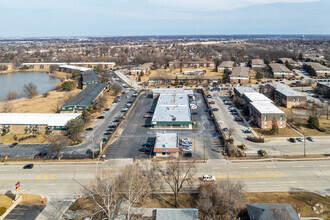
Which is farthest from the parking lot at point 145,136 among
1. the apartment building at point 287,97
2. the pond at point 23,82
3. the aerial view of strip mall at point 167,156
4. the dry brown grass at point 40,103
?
the pond at point 23,82

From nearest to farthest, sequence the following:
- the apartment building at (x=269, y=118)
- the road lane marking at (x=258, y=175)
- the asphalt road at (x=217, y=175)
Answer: the asphalt road at (x=217, y=175) < the road lane marking at (x=258, y=175) < the apartment building at (x=269, y=118)

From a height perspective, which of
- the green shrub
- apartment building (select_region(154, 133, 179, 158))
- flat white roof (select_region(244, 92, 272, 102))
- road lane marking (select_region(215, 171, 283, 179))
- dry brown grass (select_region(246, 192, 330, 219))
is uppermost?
flat white roof (select_region(244, 92, 272, 102))

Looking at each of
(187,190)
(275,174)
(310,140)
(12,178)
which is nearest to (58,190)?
(12,178)

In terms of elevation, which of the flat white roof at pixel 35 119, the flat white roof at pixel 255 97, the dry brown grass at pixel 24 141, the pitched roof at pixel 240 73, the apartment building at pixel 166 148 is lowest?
the dry brown grass at pixel 24 141

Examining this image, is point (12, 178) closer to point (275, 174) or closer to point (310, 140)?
point (275, 174)

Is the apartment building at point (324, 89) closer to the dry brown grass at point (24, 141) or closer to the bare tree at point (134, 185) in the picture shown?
the bare tree at point (134, 185)

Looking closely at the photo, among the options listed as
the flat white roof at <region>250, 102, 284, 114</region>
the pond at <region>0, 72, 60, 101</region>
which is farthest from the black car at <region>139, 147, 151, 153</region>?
the pond at <region>0, 72, 60, 101</region>

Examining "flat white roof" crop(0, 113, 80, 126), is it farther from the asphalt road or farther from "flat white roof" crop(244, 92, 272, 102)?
"flat white roof" crop(244, 92, 272, 102)
